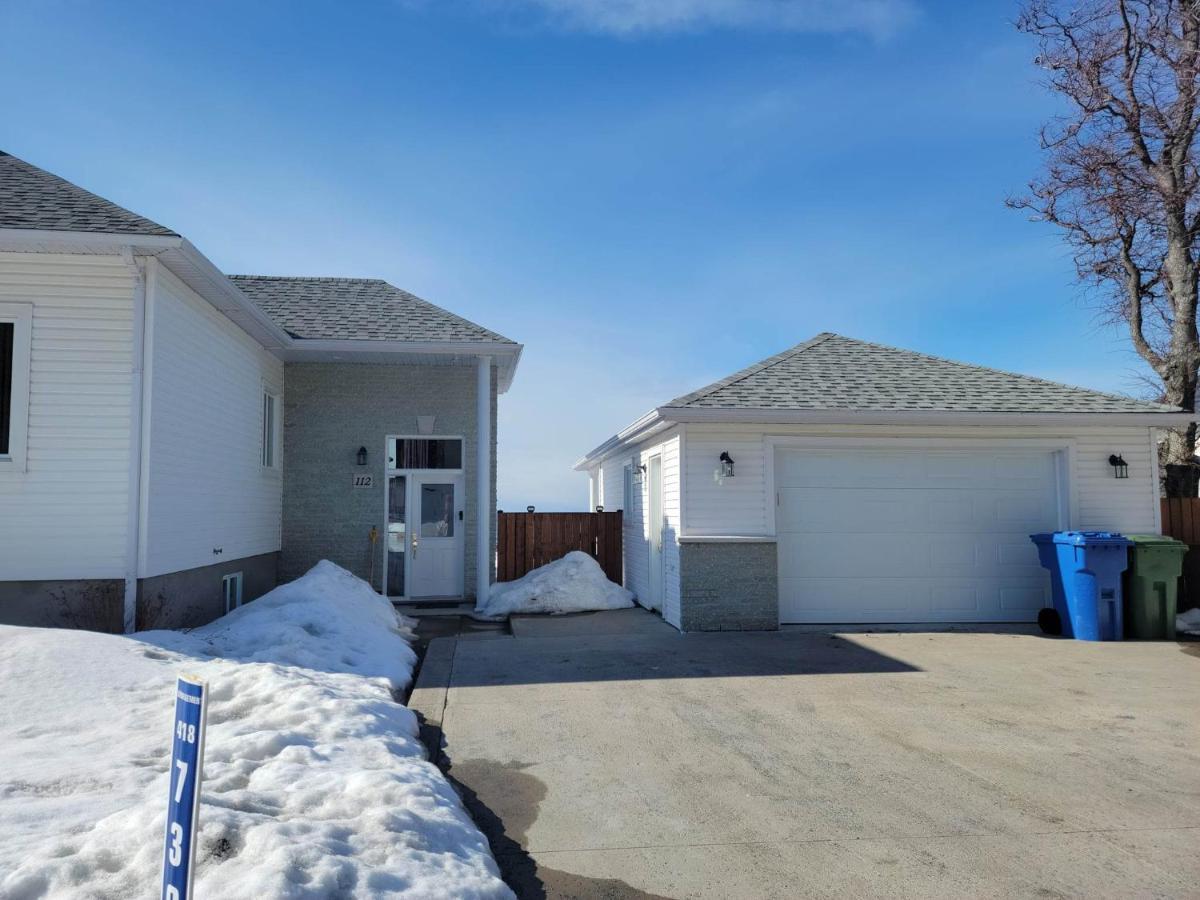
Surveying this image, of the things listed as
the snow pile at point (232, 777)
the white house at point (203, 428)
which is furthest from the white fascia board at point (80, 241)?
the snow pile at point (232, 777)

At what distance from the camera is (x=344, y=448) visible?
12539 mm

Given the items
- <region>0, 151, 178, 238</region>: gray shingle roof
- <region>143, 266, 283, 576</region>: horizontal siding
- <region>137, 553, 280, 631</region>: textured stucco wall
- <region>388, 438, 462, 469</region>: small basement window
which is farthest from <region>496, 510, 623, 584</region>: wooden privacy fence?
<region>0, 151, 178, 238</region>: gray shingle roof

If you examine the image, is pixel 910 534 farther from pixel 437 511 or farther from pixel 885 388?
pixel 437 511

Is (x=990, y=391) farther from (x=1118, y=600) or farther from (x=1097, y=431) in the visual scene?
(x=1118, y=600)

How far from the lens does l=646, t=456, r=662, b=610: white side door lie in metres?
11.9

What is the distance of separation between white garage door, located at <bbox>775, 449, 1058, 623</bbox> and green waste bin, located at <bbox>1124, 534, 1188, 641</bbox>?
3.96 ft

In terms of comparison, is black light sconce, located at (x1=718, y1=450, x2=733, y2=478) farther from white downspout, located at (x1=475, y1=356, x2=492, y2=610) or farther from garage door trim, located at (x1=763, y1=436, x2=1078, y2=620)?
white downspout, located at (x1=475, y1=356, x2=492, y2=610)

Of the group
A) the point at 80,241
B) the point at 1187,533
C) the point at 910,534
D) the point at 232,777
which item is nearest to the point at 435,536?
the point at 80,241

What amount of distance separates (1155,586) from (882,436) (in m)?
3.72

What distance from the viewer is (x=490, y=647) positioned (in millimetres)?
9242

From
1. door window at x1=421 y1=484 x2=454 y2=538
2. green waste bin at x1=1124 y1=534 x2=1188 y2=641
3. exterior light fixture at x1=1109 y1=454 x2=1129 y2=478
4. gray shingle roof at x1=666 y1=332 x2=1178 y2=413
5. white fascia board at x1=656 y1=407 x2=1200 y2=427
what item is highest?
gray shingle roof at x1=666 y1=332 x2=1178 y2=413

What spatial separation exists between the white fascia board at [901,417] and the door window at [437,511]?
4.31 meters

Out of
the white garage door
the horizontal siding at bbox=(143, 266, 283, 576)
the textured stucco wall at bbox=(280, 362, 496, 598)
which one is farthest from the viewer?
the textured stucco wall at bbox=(280, 362, 496, 598)

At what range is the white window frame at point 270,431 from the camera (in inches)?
463
